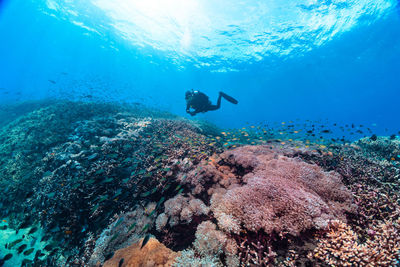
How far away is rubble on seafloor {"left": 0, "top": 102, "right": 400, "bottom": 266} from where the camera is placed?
3.05 meters

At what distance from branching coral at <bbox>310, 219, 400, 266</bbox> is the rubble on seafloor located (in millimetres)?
17

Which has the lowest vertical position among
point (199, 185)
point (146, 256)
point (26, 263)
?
point (26, 263)

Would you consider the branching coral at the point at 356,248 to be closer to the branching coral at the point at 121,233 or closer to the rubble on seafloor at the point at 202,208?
the rubble on seafloor at the point at 202,208

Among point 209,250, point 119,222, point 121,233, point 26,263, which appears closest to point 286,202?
point 209,250

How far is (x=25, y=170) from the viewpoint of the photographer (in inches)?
308

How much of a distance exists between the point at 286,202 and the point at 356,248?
3.96ft

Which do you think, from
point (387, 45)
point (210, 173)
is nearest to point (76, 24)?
point (210, 173)

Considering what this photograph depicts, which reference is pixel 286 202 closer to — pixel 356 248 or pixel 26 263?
pixel 356 248

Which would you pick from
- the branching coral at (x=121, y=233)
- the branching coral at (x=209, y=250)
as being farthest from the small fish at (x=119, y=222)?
the branching coral at (x=209, y=250)

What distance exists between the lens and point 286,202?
3.45m

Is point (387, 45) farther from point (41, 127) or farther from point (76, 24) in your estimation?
point (76, 24)

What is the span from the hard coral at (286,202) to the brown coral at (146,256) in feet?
4.44

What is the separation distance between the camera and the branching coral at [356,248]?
2578 mm

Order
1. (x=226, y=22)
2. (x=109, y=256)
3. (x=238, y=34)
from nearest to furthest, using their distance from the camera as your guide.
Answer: (x=109, y=256) < (x=226, y=22) < (x=238, y=34)
